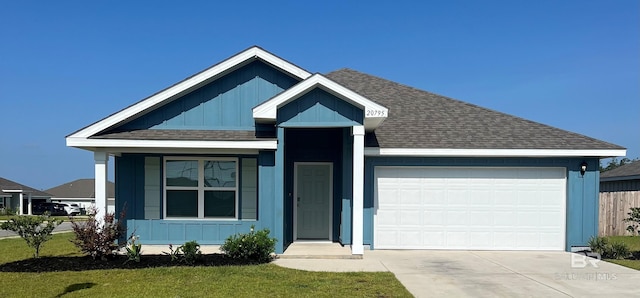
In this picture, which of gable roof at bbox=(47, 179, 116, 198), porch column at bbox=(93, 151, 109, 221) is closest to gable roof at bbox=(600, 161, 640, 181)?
porch column at bbox=(93, 151, 109, 221)

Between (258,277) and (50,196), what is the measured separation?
52.5m

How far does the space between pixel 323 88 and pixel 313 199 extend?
146 inches

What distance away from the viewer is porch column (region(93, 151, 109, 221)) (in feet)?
33.5

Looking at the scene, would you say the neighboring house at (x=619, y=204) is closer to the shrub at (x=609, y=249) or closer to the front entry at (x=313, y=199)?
the shrub at (x=609, y=249)

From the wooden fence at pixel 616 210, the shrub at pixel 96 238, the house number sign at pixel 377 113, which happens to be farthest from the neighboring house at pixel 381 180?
the wooden fence at pixel 616 210

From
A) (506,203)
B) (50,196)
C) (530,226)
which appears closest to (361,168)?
(506,203)

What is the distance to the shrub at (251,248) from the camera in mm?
9148

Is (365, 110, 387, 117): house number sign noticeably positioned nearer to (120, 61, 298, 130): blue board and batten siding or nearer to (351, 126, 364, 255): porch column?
(351, 126, 364, 255): porch column

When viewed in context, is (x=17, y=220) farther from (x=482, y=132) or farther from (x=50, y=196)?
(x=50, y=196)

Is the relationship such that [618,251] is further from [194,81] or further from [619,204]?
[194,81]

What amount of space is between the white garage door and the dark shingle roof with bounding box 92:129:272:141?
373 centimetres

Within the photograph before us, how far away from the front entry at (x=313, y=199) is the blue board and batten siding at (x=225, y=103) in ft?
6.97

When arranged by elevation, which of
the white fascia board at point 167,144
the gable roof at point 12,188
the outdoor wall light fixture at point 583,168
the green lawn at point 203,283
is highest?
the white fascia board at point 167,144

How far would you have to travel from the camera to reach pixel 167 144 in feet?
33.9
